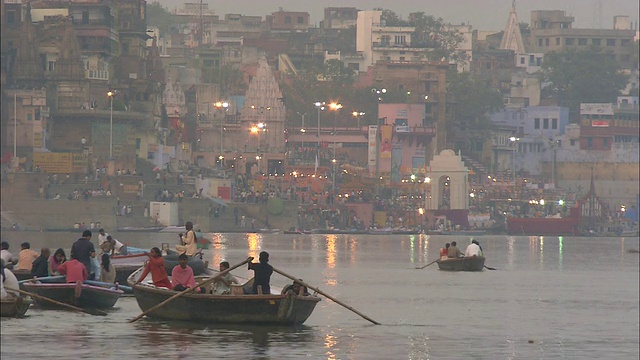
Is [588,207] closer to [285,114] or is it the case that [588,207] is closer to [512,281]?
[285,114]

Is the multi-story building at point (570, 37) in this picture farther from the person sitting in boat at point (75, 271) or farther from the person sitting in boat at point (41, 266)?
the person sitting in boat at point (75, 271)

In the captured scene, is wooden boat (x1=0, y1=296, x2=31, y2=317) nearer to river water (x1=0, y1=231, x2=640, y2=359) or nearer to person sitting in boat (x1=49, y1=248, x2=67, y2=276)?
river water (x1=0, y1=231, x2=640, y2=359)

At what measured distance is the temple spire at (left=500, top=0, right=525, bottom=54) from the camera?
194 meters

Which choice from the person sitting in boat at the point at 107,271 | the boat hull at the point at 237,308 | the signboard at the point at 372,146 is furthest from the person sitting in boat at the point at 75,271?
the signboard at the point at 372,146

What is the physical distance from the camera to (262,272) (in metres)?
32.9

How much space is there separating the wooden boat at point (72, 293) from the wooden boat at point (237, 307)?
64.6 inches

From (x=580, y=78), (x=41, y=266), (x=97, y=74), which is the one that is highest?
(x=580, y=78)

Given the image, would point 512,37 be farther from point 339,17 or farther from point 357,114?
point 357,114

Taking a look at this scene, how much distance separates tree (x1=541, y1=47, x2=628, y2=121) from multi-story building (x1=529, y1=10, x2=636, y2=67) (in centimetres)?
644

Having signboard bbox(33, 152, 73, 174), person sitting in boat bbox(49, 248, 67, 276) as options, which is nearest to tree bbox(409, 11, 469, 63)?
signboard bbox(33, 152, 73, 174)

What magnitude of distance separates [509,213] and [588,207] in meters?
6.17

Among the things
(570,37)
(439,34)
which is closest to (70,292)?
(439,34)

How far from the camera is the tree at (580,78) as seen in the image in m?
179

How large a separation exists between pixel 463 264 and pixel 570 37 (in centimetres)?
12967
